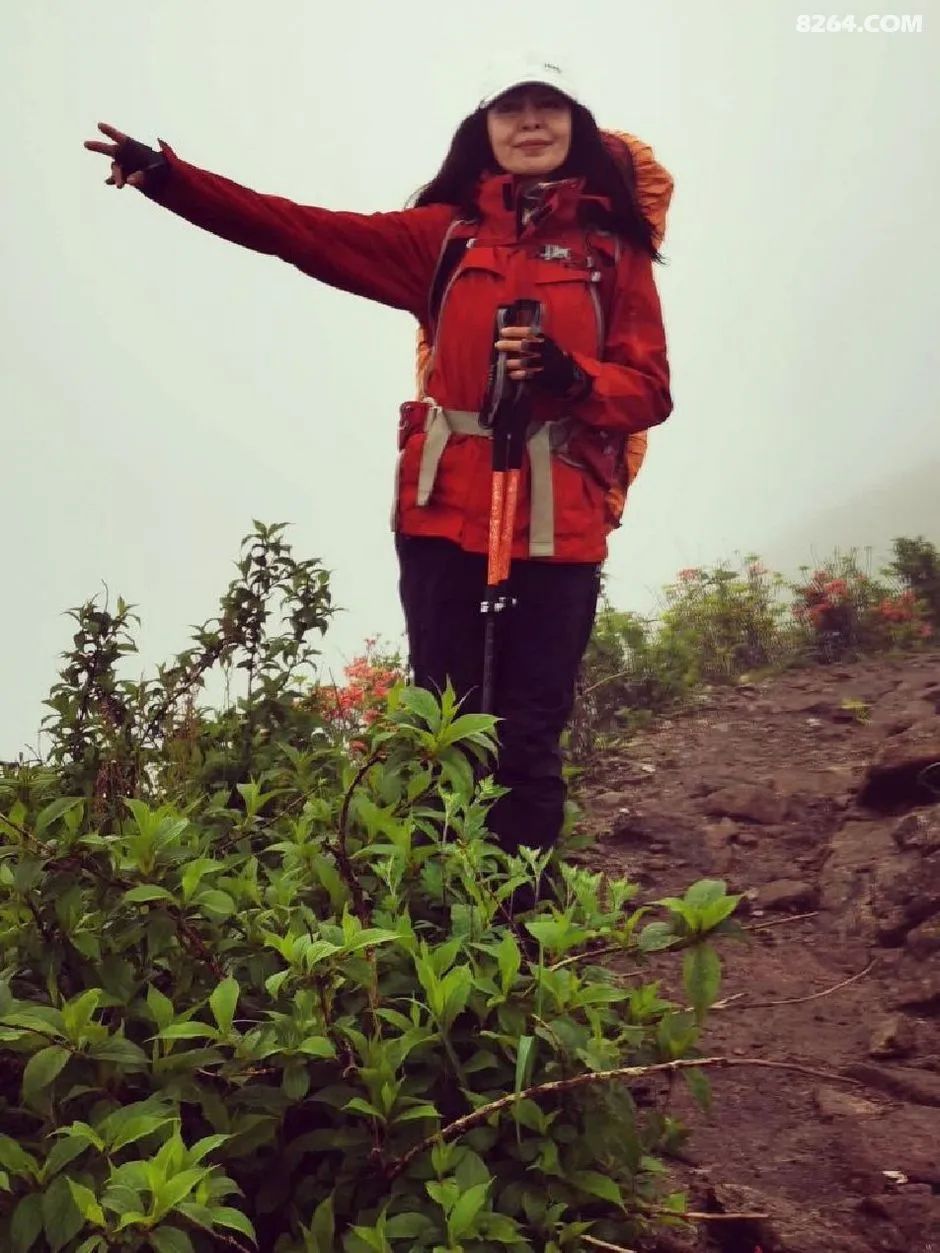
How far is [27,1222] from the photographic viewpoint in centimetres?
178

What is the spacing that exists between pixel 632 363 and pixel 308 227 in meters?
1.08

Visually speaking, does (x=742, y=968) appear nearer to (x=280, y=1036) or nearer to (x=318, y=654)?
(x=318, y=654)

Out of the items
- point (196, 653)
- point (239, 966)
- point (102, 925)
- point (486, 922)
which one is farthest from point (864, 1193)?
point (196, 653)

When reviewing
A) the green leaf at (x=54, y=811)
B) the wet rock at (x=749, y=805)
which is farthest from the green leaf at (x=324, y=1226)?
the wet rock at (x=749, y=805)

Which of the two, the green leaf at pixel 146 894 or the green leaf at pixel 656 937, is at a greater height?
the green leaf at pixel 146 894

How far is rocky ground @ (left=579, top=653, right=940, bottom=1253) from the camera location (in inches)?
101

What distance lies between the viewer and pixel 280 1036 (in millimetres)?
2047

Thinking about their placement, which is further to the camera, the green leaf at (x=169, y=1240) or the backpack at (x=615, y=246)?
the backpack at (x=615, y=246)

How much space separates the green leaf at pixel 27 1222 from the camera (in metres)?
1.76

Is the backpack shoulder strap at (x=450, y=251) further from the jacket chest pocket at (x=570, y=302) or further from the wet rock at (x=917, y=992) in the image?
the wet rock at (x=917, y=992)

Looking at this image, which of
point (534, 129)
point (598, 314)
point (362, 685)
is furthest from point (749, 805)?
point (534, 129)

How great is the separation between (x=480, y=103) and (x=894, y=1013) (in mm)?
3001

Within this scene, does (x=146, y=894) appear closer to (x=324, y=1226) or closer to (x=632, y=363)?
(x=324, y=1226)

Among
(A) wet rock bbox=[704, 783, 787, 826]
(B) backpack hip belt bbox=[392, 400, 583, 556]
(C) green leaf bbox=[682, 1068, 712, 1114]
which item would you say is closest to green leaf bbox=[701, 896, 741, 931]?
(C) green leaf bbox=[682, 1068, 712, 1114]
